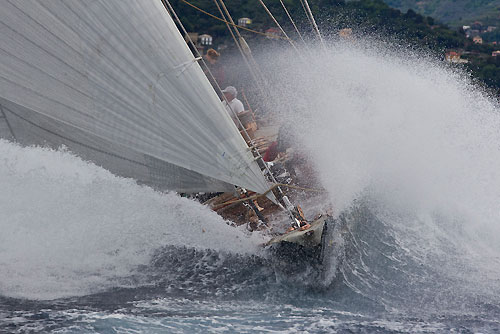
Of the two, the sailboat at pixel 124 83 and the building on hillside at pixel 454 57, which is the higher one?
the building on hillside at pixel 454 57

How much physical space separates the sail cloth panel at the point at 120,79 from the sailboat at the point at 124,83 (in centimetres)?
2

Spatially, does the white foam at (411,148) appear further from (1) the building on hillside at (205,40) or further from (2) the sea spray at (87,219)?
(1) the building on hillside at (205,40)

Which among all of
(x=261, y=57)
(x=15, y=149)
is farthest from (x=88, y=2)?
(x=261, y=57)

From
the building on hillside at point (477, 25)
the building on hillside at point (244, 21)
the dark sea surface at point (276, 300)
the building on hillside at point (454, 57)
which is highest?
the building on hillside at point (477, 25)

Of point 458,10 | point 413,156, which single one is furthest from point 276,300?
point 458,10

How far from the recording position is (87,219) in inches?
438

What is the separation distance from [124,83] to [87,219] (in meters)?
2.67

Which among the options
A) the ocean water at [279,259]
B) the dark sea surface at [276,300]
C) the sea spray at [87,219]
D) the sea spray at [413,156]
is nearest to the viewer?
the dark sea surface at [276,300]

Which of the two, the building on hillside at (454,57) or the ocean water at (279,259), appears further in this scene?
the building on hillside at (454,57)

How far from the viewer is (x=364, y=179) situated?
1341 cm

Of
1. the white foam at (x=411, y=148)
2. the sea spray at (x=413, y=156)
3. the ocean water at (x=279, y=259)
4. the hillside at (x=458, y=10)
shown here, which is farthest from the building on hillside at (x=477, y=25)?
the ocean water at (x=279, y=259)

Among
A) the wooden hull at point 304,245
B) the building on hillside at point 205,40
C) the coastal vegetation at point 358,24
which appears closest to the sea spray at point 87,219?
the wooden hull at point 304,245

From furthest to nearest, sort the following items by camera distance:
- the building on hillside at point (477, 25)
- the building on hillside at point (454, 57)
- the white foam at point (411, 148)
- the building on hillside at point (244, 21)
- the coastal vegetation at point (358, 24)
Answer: the building on hillside at point (477, 25) → the building on hillside at point (244, 21) → the coastal vegetation at point (358, 24) → the building on hillside at point (454, 57) → the white foam at point (411, 148)

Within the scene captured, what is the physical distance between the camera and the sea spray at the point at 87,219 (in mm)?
10773
